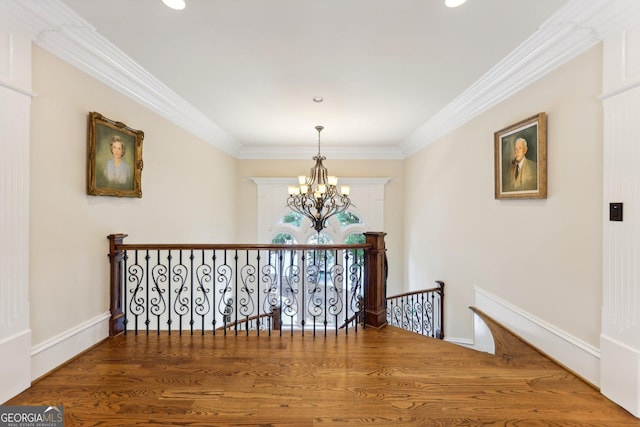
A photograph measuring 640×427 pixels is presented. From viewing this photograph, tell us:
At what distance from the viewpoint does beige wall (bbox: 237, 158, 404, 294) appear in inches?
246

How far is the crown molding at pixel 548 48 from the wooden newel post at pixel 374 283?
190 centimetres

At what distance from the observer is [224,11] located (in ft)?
6.61

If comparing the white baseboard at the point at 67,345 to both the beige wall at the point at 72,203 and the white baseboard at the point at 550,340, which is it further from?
the white baseboard at the point at 550,340

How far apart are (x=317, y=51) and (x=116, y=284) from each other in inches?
116

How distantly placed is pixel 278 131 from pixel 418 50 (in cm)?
Result: 292

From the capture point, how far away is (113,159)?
2734 millimetres

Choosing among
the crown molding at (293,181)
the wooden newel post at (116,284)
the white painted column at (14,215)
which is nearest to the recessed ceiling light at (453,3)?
the white painted column at (14,215)

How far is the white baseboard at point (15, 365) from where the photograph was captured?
186 cm

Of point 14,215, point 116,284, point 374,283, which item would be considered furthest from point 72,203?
point 374,283

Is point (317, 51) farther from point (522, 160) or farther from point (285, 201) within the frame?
point (285, 201)

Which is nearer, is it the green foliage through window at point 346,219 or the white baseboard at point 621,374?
the white baseboard at point 621,374

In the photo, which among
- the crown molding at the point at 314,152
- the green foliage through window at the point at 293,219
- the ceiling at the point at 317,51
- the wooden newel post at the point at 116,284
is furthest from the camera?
the green foliage through window at the point at 293,219

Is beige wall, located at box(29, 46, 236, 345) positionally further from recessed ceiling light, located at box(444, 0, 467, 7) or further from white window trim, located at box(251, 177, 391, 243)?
recessed ceiling light, located at box(444, 0, 467, 7)

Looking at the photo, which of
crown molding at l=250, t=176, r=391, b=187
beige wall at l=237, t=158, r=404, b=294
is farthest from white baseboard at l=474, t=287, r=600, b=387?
crown molding at l=250, t=176, r=391, b=187
